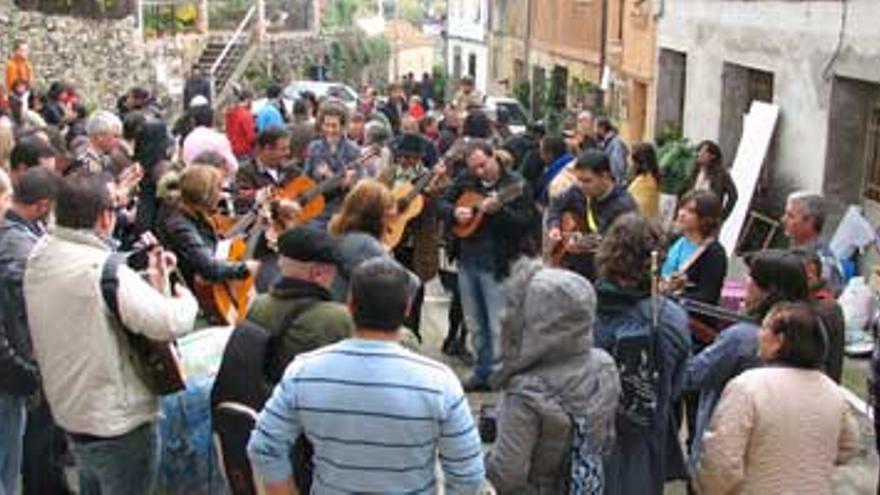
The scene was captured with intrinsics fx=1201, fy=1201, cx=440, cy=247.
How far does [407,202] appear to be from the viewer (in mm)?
8844

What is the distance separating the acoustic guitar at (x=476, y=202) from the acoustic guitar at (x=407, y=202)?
1.54 feet

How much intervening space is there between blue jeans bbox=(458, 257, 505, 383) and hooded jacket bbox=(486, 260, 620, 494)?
3.78 meters

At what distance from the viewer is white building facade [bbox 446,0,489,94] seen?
1607 inches

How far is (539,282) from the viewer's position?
180 inches

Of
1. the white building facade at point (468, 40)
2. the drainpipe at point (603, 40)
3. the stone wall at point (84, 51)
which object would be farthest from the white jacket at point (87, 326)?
the white building facade at point (468, 40)

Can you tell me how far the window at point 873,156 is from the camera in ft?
40.2

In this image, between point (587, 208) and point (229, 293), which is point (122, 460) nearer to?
point (229, 293)

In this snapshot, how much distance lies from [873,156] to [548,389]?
29.3ft

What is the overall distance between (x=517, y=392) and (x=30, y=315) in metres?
2.05

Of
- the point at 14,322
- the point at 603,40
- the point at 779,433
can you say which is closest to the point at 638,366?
the point at 779,433

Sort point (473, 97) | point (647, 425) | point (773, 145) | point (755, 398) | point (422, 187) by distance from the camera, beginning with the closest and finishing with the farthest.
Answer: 1. point (755, 398)
2. point (647, 425)
3. point (422, 187)
4. point (773, 145)
5. point (473, 97)

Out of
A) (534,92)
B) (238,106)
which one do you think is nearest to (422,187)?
(238,106)

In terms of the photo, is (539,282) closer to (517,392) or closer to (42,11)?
(517,392)

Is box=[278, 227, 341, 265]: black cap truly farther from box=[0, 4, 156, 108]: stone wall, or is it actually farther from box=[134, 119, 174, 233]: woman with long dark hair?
box=[0, 4, 156, 108]: stone wall
